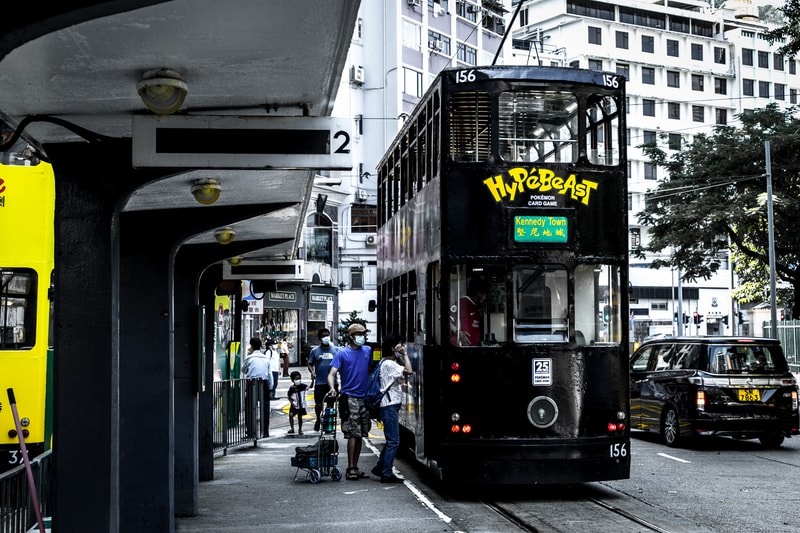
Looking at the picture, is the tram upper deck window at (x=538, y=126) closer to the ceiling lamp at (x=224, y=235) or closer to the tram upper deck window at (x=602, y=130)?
the tram upper deck window at (x=602, y=130)

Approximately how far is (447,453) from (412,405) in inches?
90.3

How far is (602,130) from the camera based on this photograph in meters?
12.0

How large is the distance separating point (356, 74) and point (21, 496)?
5041 centimetres

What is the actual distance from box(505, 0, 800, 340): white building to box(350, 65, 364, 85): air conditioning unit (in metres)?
24.0

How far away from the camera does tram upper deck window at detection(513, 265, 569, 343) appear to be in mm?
11703

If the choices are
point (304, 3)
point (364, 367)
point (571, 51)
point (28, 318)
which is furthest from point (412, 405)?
point (571, 51)

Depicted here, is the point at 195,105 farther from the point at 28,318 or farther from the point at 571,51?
the point at 571,51

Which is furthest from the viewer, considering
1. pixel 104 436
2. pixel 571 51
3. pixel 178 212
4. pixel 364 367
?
pixel 571 51

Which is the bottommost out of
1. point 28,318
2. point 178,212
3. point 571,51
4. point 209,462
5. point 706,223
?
point 209,462

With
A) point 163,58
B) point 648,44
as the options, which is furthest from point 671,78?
point 163,58

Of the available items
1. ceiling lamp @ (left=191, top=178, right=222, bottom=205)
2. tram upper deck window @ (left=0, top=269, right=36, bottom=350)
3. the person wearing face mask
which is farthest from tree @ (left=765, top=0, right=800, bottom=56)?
ceiling lamp @ (left=191, top=178, right=222, bottom=205)

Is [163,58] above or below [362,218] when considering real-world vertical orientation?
below

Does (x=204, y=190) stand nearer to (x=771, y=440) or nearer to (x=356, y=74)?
(x=771, y=440)

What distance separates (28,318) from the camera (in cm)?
1242
